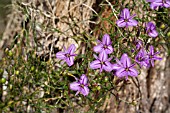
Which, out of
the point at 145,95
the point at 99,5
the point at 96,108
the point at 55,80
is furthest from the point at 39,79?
the point at 145,95

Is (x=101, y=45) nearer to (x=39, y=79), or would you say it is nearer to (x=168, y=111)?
(x=39, y=79)

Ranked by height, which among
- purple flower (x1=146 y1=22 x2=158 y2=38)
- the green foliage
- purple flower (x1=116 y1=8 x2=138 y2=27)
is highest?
purple flower (x1=116 y1=8 x2=138 y2=27)

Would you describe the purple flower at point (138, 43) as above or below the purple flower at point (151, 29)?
below

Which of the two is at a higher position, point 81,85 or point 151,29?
point 151,29

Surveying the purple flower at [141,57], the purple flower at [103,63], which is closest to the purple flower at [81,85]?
the purple flower at [103,63]

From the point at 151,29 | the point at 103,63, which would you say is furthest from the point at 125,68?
the point at 151,29

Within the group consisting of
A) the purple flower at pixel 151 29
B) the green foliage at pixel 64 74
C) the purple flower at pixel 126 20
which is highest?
the purple flower at pixel 126 20

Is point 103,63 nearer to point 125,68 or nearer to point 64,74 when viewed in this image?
point 125,68

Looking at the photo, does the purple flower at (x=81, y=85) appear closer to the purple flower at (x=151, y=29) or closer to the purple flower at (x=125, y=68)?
the purple flower at (x=125, y=68)

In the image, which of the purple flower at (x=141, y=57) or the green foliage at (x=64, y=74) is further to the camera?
the green foliage at (x=64, y=74)

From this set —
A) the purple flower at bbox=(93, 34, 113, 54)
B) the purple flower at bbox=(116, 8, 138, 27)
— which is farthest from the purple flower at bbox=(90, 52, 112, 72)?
the purple flower at bbox=(116, 8, 138, 27)

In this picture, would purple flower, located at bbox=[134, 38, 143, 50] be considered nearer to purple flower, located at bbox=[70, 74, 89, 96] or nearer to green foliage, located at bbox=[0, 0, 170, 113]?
green foliage, located at bbox=[0, 0, 170, 113]
